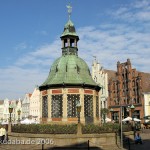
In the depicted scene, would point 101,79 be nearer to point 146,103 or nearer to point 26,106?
point 146,103

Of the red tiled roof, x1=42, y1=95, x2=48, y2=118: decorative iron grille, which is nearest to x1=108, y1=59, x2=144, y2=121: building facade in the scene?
the red tiled roof

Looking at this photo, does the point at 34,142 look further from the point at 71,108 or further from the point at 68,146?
the point at 71,108

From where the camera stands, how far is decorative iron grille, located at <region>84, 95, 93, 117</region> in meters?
30.7

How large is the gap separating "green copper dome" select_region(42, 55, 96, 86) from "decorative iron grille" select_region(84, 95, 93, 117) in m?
1.65

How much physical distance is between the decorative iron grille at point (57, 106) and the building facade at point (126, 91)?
35.7 meters

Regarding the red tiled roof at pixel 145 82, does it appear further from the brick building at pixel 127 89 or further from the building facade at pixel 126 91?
the building facade at pixel 126 91

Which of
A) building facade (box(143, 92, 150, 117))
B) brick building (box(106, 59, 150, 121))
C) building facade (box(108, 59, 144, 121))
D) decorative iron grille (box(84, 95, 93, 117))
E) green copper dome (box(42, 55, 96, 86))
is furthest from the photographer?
building facade (box(108, 59, 144, 121))

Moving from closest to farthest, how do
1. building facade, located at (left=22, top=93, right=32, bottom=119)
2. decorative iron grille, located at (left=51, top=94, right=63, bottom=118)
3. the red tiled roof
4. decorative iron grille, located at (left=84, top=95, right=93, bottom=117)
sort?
decorative iron grille, located at (left=51, top=94, right=63, bottom=118)
decorative iron grille, located at (left=84, top=95, right=93, bottom=117)
the red tiled roof
building facade, located at (left=22, top=93, right=32, bottom=119)

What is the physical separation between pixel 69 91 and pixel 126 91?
4150 centimetres

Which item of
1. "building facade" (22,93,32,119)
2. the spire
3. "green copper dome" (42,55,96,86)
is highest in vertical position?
the spire

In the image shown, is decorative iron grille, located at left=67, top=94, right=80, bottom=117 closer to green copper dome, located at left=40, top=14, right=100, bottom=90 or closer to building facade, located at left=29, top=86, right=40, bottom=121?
green copper dome, located at left=40, top=14, right=100, bottom=90

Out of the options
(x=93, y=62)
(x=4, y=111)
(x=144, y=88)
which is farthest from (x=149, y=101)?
(x=4, y=111)

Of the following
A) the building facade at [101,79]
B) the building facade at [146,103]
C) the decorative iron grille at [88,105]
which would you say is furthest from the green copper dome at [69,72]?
the building facade at [101,79]

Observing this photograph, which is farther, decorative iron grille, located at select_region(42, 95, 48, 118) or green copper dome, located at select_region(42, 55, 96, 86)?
decorative iron grille, located at select_region(42, 95, 48, 118)
